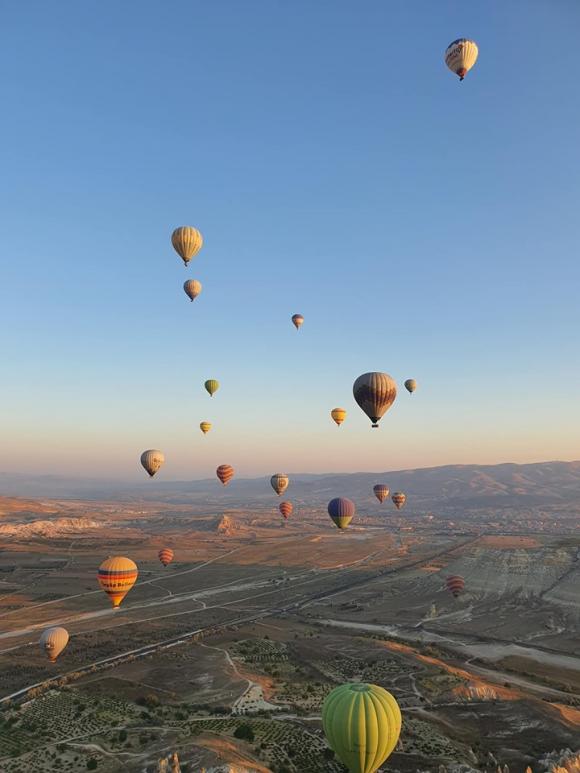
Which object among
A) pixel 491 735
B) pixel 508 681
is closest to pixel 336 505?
pixel 508 681

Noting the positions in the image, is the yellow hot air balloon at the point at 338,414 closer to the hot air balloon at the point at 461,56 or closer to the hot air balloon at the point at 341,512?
the hot air balloon at the point at 341,512

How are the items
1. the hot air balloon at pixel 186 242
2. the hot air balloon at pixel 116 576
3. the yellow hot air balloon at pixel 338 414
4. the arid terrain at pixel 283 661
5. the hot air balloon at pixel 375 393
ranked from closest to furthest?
the arid terrain at pixel 283 661
the hot air balloon at pixel 116 576
the hot air balloon at pixel 375 393
the hot air balloon at pixel 186 242
the yellow hot air balloon at pixel 338 414

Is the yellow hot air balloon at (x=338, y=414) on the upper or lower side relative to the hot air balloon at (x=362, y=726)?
upper

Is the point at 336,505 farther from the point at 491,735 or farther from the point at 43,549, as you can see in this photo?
the point at 43,549

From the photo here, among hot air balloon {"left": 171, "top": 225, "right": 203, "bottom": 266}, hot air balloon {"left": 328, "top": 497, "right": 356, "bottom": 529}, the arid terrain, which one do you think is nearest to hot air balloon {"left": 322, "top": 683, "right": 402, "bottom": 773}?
the arid terrain

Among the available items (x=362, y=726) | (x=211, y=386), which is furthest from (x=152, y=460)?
(x=362, y=726)

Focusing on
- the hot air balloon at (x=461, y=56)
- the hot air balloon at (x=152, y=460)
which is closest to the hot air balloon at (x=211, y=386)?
the hot air balloon at (x=152, y=460)

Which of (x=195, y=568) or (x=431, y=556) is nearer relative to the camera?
(x=195, y=568)
